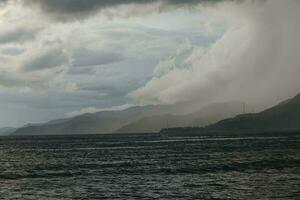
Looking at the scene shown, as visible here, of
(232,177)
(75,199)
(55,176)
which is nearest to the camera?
(75,199)

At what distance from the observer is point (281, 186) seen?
58.6 m

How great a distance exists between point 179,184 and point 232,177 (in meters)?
9.85

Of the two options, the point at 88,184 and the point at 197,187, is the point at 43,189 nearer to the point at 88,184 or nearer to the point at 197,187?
the point at 88,184

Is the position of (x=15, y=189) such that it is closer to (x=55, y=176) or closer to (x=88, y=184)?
(x=88, y=184)

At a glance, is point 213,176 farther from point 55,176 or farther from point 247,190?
point 55,176

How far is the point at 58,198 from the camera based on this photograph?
5494 cm

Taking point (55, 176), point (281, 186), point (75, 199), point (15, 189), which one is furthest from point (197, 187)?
point (55, 176)

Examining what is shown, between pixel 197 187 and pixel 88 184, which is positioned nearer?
pixel 197 187

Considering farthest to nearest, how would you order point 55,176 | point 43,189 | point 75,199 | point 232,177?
point 55,176 → point 232,177 → point 43,189 → point 75,199

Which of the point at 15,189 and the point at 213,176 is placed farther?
the point at 213,176

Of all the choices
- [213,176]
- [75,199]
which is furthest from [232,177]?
[75,199]

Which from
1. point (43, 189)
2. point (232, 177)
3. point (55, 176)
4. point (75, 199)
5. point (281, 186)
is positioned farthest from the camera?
point (55, 176)

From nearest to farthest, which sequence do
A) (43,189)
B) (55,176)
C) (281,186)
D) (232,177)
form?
(281,186) → (43,189) → (232,177) → (55,176)

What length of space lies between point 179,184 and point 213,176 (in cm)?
1003
